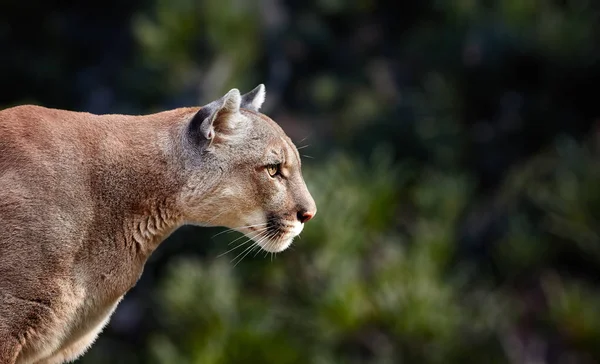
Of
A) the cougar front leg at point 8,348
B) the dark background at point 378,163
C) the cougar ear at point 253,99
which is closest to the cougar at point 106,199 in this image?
the cougar front leg at point 8,348

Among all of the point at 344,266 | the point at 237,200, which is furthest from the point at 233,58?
the point at 237,200

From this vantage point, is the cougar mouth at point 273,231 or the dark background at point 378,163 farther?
the dark background at point 378,163

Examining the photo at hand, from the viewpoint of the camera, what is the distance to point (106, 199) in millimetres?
4453

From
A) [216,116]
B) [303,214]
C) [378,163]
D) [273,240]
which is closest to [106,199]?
[216,116]

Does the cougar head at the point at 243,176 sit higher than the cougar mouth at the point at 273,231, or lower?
higher

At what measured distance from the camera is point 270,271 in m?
13.8

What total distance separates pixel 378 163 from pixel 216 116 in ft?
39.3

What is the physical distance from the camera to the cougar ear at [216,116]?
458 centimetres

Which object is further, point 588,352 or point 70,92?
point 70,92

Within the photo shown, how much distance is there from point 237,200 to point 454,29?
15924mm

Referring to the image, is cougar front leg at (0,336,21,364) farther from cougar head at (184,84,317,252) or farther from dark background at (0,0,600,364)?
dark background at (0,0,600,364)

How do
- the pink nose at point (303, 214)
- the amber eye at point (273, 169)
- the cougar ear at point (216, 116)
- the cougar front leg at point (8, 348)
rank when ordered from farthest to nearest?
1. the pink nose at point (303, 214)
2. the amber eye at point (273, 169)
3. the cougar ear at point (216, 116)
4. the cougar front leg at point (8, 348)

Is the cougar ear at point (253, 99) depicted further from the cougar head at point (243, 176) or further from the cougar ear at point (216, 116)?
the cougar ear at point (216, 116)

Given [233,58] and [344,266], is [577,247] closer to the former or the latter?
[344,266]
